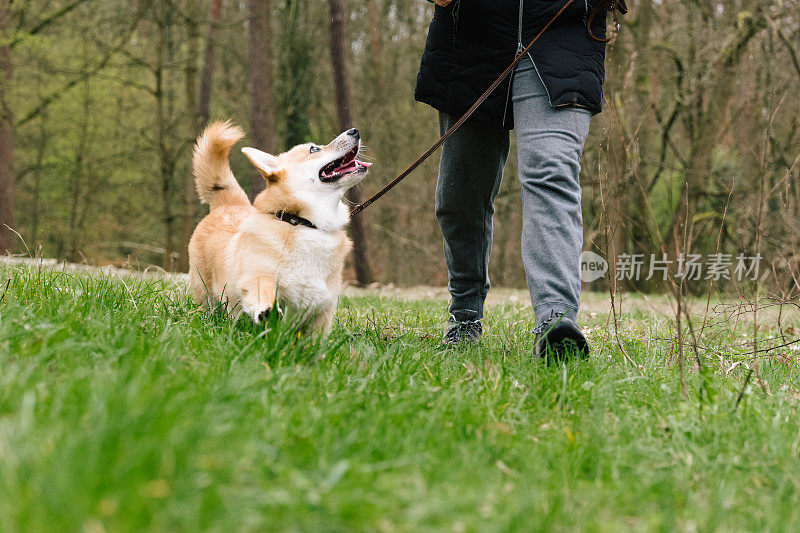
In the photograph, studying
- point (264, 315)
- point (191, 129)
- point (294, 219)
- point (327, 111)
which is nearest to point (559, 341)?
point (264, 315)

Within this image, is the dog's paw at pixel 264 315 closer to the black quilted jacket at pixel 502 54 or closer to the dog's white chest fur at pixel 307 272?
the dog's white chest fur at pixel 307 272

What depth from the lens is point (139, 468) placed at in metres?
1.21

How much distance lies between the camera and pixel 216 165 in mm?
4008

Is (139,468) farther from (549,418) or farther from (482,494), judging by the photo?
(549,418)


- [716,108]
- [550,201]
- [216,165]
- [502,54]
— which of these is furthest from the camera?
[716,108]

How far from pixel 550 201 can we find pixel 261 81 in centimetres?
817

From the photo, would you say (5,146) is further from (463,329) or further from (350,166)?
(463,329)

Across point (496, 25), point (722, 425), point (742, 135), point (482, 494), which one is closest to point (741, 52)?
point (742, 135)

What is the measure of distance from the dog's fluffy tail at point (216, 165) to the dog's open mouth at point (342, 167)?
600 millimetres

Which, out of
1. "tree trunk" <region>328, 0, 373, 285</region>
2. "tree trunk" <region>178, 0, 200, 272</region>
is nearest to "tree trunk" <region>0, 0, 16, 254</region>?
"tree trunk" <region>178, 0, 200, 272</region>

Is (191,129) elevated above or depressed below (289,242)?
above

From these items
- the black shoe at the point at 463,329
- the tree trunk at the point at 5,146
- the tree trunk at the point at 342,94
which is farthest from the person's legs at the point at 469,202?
the tree trunk at the point at 5,146

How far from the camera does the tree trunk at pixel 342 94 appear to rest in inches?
398

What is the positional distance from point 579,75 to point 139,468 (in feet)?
7.87
